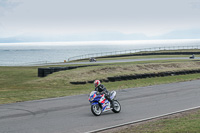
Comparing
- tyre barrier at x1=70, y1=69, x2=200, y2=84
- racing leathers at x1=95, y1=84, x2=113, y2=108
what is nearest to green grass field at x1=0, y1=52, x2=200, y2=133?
tyre barrier at x1=70, y1=69, x2=200, y2=84

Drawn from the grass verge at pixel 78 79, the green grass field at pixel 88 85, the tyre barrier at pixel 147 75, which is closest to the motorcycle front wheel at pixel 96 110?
the green grass field at pixel 88 85

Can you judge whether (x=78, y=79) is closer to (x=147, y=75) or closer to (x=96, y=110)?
(x=147, y=75)

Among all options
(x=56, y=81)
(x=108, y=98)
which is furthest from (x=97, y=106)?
(x=56, y=81)

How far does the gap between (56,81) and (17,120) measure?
16.9m

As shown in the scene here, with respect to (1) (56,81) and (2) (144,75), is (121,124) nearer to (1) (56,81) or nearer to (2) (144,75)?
(1) (56,81)

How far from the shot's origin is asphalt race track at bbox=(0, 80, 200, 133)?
404 inches

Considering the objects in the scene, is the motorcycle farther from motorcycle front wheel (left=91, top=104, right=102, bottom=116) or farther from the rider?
the rider

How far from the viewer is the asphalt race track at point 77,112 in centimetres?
1027

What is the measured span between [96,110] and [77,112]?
1136 millimetres

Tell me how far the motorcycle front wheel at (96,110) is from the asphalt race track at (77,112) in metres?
0.19

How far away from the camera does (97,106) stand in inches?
487

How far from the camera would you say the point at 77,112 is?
1297 centimetres

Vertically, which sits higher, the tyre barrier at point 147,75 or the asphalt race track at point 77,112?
the tyre barrier at point 147,75

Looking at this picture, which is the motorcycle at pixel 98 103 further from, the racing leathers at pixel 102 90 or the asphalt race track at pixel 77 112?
the asphalt race track at pixel 77 112
